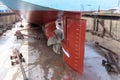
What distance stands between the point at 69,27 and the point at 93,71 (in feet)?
3.06

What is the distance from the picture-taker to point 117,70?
3.49 meters

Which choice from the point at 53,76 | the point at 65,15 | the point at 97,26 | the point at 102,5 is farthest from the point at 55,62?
the point at 97,26

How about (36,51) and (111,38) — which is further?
(111,38)

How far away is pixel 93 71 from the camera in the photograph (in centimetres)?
345

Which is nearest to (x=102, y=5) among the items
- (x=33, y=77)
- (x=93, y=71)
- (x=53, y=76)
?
(x=93, y=71)

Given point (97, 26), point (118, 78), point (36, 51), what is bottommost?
point (118, 78)

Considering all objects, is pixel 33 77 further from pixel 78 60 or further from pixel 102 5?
pixel 102 5

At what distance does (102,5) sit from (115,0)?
1.16ft

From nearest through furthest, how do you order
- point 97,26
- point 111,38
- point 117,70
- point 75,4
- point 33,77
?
1. point 75,4
2. point 33,77
3. point 117,70
4. point 111,38
5. point 97,26

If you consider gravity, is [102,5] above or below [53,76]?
above

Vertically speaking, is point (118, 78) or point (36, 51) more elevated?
point (36, 51)

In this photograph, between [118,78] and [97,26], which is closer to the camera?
[118,78]

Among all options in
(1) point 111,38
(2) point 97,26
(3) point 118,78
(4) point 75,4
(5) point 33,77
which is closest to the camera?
(4) point 75,4

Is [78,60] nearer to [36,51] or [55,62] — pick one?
[55,62]
